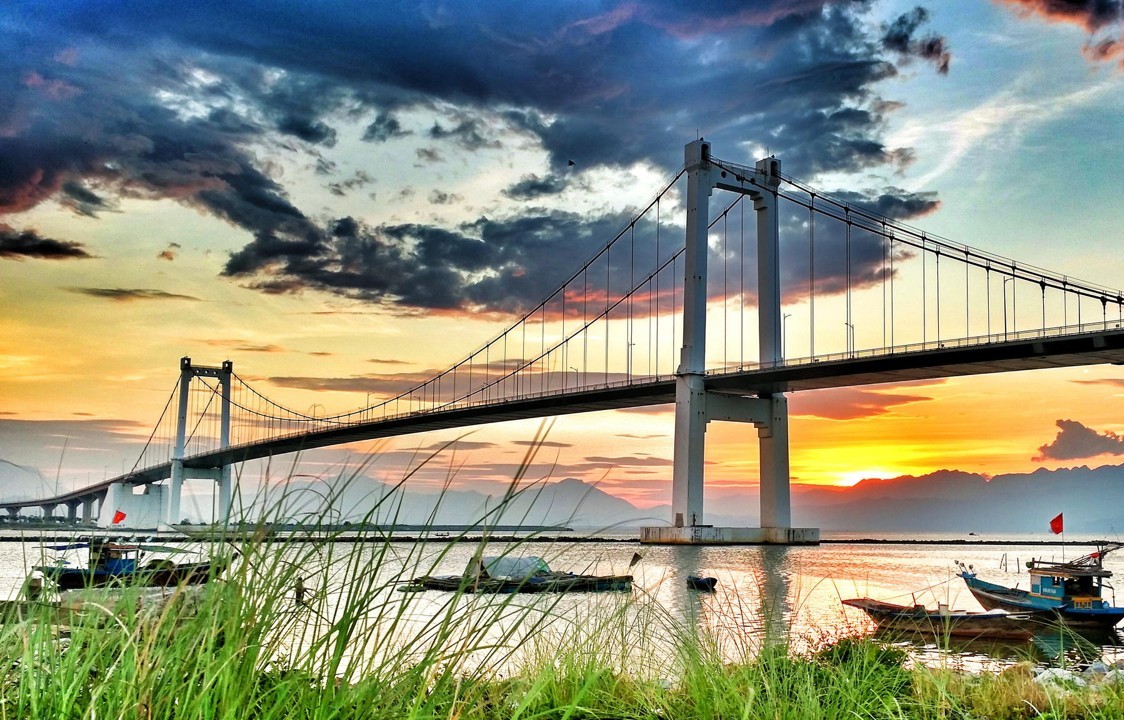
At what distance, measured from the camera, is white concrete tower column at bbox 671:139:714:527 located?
154ft

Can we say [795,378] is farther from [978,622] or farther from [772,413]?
[978,622]

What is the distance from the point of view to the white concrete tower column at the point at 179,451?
215 ft

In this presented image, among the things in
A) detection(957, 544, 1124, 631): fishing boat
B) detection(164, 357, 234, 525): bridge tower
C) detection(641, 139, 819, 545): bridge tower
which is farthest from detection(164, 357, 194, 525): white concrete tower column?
detection(957, 544, 1124, 631): fishing boat

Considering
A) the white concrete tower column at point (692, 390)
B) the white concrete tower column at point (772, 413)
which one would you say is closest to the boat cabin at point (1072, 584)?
the white concrete tower column at point (692, 390)

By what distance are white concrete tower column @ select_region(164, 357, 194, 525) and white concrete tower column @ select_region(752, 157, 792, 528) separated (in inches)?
1370

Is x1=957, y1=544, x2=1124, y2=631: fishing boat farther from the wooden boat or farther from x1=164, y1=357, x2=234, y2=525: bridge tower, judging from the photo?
x1=164, y1=357, x2=234, y2=525: bridge tower

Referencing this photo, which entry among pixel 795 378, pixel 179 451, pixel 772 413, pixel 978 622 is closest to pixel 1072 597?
pixel 978 622

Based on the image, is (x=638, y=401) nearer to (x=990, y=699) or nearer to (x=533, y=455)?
(x=990, y=699)

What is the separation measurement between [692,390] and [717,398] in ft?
7.87

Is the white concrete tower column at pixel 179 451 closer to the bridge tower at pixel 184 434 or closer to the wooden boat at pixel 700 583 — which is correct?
the bridge tower at pixel 184 434

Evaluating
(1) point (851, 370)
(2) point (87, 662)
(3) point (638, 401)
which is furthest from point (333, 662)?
(3) point (638, 401)

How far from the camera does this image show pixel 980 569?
4803cm

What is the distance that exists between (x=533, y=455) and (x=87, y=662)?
1.32m

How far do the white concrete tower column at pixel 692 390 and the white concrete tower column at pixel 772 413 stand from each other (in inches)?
149
